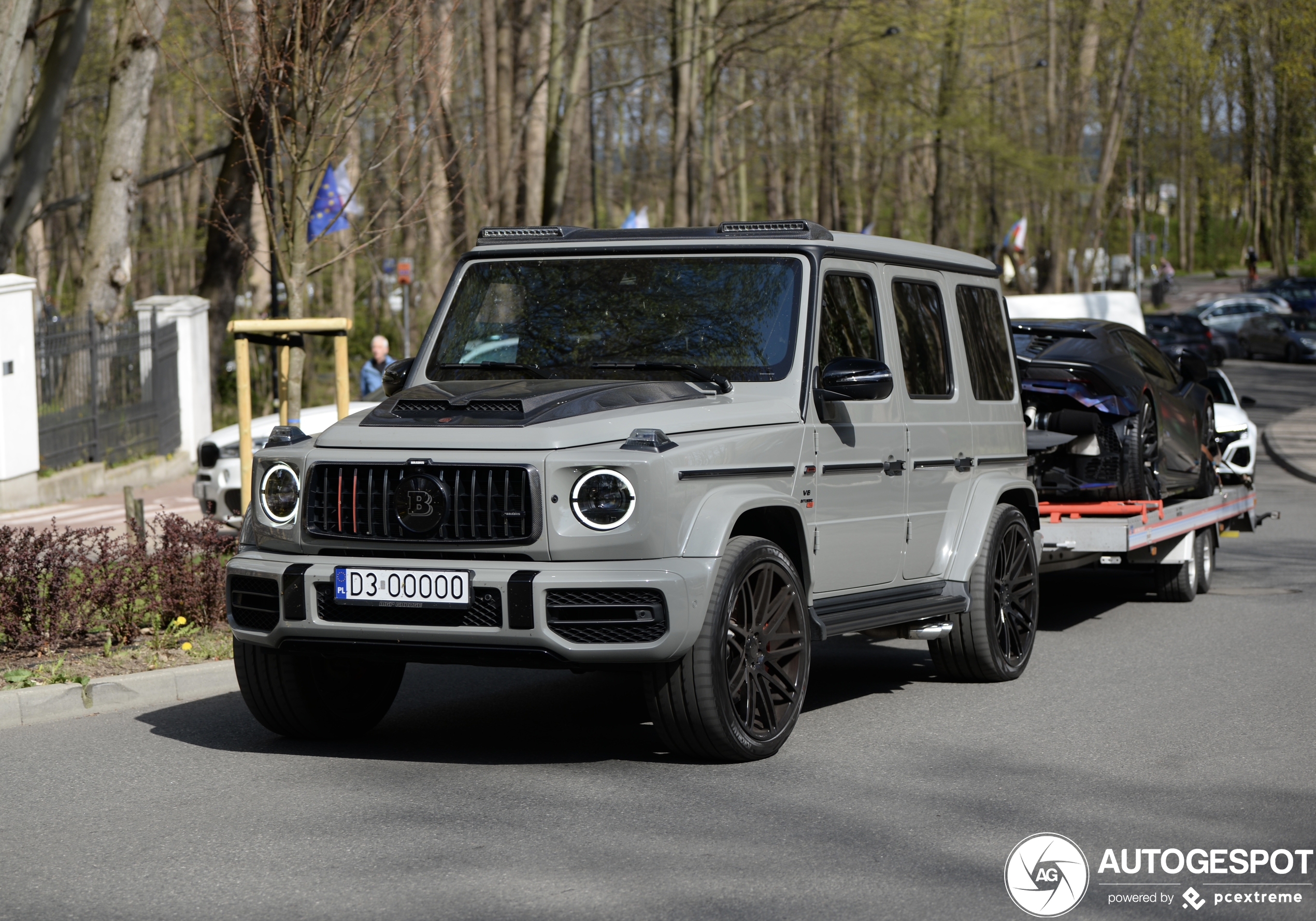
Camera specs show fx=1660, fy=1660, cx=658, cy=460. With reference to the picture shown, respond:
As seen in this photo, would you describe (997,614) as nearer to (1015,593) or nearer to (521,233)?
(1015,593)

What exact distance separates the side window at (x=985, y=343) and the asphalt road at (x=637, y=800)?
5.00 ft

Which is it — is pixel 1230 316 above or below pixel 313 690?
above

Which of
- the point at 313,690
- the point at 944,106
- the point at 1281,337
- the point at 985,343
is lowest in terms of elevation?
the point at 313,690

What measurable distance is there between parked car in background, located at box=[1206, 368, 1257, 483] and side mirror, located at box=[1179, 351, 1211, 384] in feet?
17.7

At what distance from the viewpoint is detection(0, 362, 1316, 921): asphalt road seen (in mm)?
4730

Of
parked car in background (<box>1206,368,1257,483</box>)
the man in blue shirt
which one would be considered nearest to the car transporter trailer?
parked car in background (<box>1206,368,1257,483</box>)

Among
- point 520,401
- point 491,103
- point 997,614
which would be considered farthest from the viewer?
point 491,103

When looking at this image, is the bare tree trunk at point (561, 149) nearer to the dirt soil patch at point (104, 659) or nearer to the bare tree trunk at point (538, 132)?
the bare tree trunk at point (538, 132)

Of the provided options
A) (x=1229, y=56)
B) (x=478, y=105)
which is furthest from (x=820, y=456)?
(x=1229, y=56)

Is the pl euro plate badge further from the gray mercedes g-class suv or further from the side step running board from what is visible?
the side step running board

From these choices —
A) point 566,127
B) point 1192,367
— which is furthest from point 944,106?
point 1192,367

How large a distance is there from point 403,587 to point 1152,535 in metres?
5.78

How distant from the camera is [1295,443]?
26578 mm

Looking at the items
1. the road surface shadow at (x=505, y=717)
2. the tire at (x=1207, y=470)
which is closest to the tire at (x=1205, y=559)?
the tire at (x=1207, y=470)
